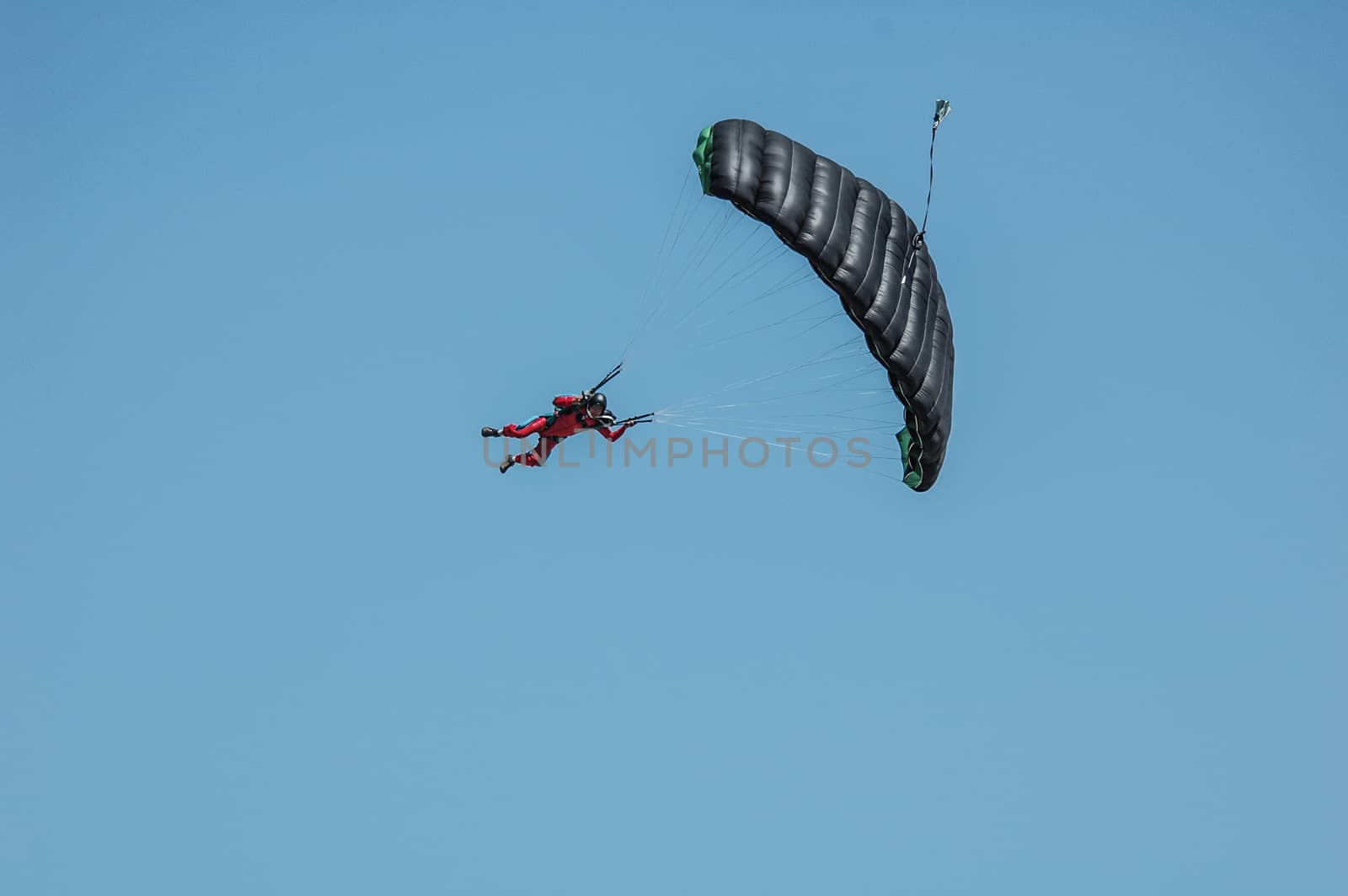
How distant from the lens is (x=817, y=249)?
2867 centimetres

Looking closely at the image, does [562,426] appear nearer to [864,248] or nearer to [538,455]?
[538,455]

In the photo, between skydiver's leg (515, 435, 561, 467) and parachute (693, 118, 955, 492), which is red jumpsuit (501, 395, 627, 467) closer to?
skydiver's leg (515, 435, 561, 467)

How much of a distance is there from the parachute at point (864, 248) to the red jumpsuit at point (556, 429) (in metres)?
3.52

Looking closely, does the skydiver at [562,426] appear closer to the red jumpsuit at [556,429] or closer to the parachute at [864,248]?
the red jumpsuit at [556,429]

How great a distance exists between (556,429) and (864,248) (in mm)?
4937

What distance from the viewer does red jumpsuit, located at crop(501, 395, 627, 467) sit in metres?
29.4

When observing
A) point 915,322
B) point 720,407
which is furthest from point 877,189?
point 720,407

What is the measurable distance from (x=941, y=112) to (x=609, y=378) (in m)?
5.78

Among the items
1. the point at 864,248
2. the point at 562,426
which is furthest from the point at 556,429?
the point at 864,248

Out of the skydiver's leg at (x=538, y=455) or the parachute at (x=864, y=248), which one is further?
the skydiver's leg at (x=538, y=455)

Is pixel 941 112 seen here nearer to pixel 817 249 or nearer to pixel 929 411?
pixel 817 249

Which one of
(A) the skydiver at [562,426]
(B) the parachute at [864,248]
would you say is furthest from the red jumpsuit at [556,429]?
(B) the parachute at [864,248]

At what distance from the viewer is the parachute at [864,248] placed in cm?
2853

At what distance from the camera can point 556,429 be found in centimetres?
2973
